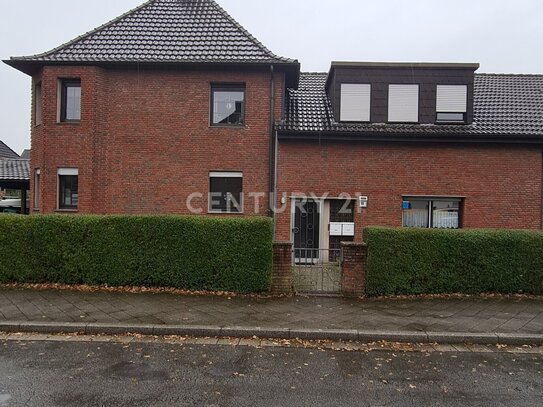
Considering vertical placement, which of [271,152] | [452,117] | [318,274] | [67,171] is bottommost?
[318,274]

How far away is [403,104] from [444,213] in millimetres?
3815

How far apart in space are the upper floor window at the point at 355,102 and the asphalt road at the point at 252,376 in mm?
9117

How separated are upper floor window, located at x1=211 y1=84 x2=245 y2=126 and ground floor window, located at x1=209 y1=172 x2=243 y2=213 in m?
1.85

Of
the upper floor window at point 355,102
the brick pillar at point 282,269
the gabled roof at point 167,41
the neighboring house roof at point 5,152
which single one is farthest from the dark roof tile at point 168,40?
the neighboring house roof at point 5,152

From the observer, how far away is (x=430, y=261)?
332 inches

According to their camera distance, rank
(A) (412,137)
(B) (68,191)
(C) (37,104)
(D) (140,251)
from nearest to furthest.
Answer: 1. (D) (140,251)
2. (A) (412,137)
3. (B) (68,191)
4. (C) (37,104)

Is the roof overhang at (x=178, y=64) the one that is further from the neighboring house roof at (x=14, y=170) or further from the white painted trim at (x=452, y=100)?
the neighboring house roof at (x=14, y=170)

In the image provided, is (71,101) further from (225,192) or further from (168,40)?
(225,192)

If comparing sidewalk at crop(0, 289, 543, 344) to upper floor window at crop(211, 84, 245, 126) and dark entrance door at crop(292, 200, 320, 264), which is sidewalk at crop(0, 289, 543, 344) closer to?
dark entrance door at crop(292, 200, 320, 264)

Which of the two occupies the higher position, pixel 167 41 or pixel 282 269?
pixel 167 41

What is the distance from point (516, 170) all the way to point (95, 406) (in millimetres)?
13163

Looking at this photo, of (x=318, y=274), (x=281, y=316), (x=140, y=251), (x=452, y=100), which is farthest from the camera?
(x=452, y=100)

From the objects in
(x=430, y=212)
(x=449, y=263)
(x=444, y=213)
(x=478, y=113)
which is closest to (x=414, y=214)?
(x=430, y=212)

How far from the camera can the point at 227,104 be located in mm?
13102
